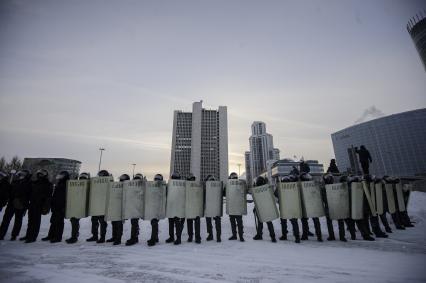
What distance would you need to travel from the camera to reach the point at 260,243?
712cm

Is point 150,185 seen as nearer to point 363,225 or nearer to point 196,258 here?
point 196,258

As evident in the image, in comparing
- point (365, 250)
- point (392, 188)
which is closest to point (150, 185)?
point (365, 250)

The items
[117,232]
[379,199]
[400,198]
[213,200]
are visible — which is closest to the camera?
[117,232]

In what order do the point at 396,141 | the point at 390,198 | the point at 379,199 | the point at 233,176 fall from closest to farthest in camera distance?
the point at 233,176
the point at 379,199
the point at 390,198
the point at 396,141

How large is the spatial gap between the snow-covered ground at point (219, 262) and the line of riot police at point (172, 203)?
0.75m

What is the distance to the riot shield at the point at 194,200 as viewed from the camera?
24.8ft

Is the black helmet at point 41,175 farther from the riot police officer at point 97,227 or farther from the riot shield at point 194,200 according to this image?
the riot shield at point 194,200

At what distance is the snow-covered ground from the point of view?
3.78 m

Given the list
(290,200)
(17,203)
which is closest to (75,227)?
(17,203)

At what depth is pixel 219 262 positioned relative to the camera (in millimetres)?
4781

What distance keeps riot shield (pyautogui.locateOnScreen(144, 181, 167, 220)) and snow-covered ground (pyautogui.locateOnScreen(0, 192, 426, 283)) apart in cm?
94

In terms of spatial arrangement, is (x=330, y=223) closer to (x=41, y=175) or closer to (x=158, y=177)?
(x=158, y=177)

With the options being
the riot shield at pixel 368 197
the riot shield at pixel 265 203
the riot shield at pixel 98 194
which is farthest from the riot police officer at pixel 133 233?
the riot shield at pixel 368 197

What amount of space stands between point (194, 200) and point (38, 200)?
5028 mm
